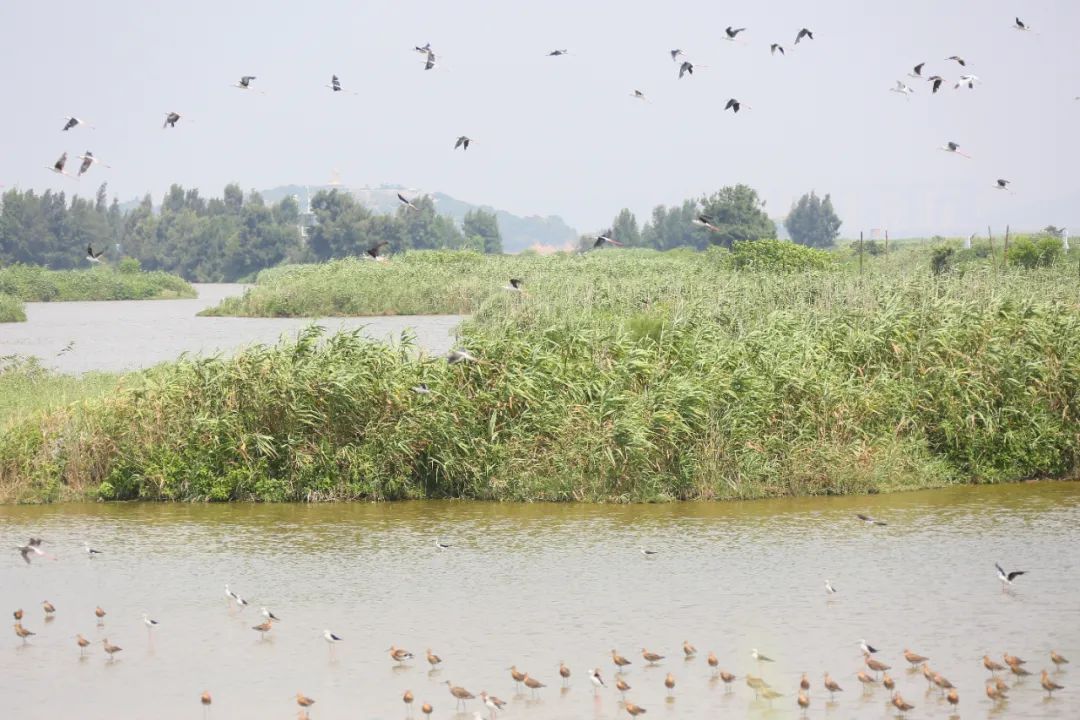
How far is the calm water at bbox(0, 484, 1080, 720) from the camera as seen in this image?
11.2m

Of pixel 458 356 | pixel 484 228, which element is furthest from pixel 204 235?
pixel 458 356

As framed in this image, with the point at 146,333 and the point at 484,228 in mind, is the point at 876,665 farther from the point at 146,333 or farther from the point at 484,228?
the point at 484,228

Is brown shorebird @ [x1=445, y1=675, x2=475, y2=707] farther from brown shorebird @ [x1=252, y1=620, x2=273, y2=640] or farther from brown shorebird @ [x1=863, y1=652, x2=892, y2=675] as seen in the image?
brown shorebird @ [x1=863, y1=652, x2=892, y2=675]

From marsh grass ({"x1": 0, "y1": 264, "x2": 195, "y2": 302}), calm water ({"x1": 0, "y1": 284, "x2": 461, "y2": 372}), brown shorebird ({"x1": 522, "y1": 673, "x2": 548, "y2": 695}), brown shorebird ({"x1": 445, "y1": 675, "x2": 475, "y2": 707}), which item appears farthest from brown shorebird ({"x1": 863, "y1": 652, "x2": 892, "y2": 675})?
marsh grass ({"x1": 0, "y1": 264, "x2": 195, "y2": 302})

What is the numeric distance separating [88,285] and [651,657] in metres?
88.5

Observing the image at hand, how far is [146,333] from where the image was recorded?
5806cm

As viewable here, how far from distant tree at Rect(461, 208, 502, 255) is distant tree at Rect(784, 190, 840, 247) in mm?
42819

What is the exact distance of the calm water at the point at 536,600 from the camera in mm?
11211

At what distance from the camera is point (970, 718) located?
33.5 feet

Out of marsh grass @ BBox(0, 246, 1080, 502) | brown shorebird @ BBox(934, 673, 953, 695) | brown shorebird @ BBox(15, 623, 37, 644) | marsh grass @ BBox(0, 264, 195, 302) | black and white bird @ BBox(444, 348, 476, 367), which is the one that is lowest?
brown shorebird @ BBox(15, 623, 37, 644)

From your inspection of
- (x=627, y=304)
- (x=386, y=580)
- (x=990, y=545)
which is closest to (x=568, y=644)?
(x=386, y=580)

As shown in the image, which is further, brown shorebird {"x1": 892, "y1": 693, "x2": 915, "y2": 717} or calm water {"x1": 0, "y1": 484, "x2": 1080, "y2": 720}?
calm water {"x1": 0, "y1": 484, "x2": 1080, "y2": 720}

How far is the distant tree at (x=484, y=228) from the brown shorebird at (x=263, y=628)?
172 metres

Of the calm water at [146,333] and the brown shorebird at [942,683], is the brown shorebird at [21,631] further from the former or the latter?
the calm water at [146,333]
